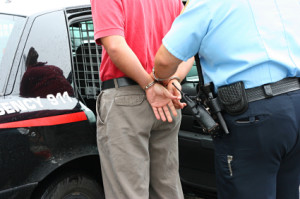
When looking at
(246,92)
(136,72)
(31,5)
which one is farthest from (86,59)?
(246,92)

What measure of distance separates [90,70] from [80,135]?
85cm

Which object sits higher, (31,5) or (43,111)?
(31,5)

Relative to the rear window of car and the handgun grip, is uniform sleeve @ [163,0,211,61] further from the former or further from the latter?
the rear window of car

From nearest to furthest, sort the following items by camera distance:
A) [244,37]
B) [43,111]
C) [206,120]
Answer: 1. [244,37]
2. [206,120]
3. [43,111]

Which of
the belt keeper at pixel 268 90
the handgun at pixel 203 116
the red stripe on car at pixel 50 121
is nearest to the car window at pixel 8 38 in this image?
the red stripe on car at pixel 50 121

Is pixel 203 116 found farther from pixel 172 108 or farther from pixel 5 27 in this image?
pixel 5 27

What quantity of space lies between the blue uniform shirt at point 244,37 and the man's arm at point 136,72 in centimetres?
24

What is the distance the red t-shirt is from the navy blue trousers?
546 millimetres

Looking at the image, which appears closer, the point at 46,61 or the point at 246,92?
the point at 246,92

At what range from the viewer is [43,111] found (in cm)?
168

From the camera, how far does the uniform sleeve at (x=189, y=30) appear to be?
124cm

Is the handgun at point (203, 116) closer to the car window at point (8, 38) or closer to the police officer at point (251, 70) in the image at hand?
the police officer at point (251, 70)

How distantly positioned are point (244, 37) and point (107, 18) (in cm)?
62

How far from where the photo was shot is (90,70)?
255cm
